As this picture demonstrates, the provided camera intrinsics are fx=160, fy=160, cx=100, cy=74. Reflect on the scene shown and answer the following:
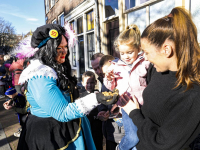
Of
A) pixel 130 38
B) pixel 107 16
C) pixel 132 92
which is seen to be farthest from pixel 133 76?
pixel 107 16

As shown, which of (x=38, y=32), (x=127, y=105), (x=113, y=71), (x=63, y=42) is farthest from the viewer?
(x=113, y=71)

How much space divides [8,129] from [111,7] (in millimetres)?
4924

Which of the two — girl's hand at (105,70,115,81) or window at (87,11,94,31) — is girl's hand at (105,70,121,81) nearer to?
girl's hand at (105,70,115,81)

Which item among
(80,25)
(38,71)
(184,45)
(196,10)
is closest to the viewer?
(184,45)

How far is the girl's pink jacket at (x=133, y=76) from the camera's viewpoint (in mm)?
1593

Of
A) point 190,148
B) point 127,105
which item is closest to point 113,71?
point 127,105

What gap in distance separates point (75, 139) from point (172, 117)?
92cm

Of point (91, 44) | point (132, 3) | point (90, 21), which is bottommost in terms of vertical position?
point (91, 44)

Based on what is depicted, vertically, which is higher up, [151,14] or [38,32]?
[151,14]

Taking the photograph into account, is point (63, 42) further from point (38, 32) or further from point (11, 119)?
point (11, 119)

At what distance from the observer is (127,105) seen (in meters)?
1.35

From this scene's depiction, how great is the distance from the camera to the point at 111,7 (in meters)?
5.50

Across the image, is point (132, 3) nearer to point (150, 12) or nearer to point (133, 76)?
point (150, 12)

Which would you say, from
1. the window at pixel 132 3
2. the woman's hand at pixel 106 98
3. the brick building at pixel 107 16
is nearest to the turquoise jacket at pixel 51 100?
the woman's hand at pixel 106 98
